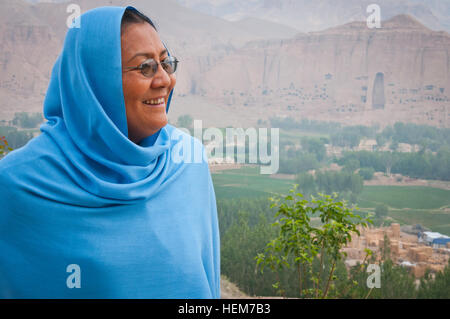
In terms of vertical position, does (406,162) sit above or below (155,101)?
below

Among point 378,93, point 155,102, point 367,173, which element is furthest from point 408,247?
point 155,102

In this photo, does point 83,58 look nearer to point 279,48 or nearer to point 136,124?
point 136,124

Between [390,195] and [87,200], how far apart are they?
12.4 feet

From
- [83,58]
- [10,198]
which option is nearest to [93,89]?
[83,58]

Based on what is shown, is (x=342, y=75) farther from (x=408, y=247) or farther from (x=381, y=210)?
(x=408, y=247)

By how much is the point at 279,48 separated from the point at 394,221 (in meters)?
3.20

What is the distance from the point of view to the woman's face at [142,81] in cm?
84

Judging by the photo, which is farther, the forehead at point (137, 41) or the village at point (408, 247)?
the village at point (408, 247)

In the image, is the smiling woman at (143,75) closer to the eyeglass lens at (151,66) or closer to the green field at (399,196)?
the eyeglass lens at (151,66)

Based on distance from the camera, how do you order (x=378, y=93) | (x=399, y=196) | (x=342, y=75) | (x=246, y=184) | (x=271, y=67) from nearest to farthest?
(x=399, y=196), (x=246, y=184), (x=378, y=93), (x=342, y=75), (x=271, y=67)

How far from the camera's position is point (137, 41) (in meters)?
0.85

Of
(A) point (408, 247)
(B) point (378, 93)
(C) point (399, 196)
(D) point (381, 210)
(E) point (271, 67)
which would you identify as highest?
(E) point (271, 67)

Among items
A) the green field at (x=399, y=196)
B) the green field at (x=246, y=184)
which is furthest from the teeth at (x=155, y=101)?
the green field at (x=399, y=196)

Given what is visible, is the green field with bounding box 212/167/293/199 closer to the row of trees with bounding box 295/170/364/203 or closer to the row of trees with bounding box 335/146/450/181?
the row of trees with bounding box 295/170/364/203
